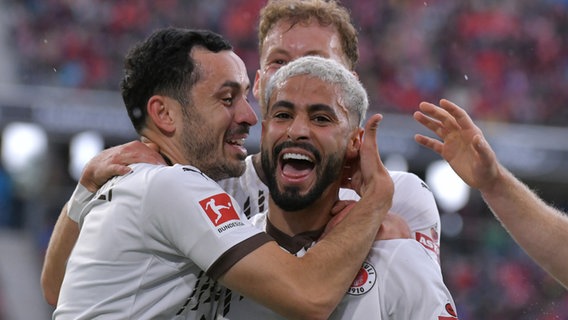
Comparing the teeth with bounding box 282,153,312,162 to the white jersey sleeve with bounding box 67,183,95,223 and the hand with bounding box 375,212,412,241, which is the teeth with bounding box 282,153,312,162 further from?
the white jersey sleeve with bounding box 67,183,95,223

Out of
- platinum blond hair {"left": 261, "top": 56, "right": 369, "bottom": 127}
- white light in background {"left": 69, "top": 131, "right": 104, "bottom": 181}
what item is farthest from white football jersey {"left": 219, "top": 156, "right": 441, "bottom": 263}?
white light in background {"left": 69, "top": 131, "right": 104, "bottom": 181}

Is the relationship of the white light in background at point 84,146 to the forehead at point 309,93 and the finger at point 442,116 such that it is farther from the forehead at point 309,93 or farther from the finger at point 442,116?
the forehead at point 309,93

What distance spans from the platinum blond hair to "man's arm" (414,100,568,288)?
0.27 m

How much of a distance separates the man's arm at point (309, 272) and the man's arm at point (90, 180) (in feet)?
2.29

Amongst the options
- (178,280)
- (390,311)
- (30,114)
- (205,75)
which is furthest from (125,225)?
(30,114)

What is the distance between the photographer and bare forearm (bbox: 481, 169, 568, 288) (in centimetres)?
414

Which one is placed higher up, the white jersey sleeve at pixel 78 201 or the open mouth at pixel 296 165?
the open mouth at pixel 296 165

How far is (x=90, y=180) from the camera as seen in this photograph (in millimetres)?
3982

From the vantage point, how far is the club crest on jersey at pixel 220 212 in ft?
11.3

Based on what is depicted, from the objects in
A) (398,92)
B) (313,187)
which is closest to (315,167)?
(313,187)

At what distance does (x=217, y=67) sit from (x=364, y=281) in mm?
1099

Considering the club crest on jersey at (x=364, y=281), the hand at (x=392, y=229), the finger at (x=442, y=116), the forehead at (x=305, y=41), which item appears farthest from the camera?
the forehead at (x=305, y=41)

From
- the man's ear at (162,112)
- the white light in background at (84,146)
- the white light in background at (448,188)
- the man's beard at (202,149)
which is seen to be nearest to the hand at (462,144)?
the man's beard at (202,149)

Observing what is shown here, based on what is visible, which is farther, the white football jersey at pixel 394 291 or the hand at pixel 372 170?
the hand at pixel 372 170
